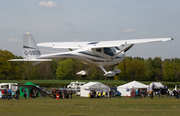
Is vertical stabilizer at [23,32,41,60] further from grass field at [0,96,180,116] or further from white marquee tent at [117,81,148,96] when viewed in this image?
white marquee tent at [117,81,148,96]

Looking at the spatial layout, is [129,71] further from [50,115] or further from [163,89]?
→ [50,115]

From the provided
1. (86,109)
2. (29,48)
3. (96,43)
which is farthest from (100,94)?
(86,109)

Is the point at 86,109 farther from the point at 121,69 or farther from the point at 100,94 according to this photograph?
the point at 121,69

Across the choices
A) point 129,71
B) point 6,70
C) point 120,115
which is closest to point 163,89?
point 6,70

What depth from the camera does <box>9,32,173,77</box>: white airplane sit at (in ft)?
85.3

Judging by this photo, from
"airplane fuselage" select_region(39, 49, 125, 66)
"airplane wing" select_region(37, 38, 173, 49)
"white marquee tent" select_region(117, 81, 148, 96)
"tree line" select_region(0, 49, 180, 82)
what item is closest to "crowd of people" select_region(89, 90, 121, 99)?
"white marquee tent" select_region(117, 81, 148, 96)

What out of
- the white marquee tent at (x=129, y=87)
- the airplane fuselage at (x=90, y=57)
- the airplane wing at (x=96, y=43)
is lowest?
the white marquee tent at (x=129, y=87)

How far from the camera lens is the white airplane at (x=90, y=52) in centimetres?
2600

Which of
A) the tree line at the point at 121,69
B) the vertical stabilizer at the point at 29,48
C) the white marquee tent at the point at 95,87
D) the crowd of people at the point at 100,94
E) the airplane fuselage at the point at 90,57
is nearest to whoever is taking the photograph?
the vertical stabilizer at the point at 29,48

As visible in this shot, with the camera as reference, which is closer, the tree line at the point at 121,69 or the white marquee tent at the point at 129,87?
the white marquee tent at the point at 129,87

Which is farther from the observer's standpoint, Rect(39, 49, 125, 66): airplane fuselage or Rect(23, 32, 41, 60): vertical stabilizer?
Rect(39, 49, 125, 66): airplane fuselage

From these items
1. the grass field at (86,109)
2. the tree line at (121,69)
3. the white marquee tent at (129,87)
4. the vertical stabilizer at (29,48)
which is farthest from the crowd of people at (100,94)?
the tree line at (121,69)

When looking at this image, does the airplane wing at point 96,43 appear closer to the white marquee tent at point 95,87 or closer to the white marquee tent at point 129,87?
the white marquee tent at point 95,87

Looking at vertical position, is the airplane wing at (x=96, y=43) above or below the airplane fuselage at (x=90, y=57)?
above
